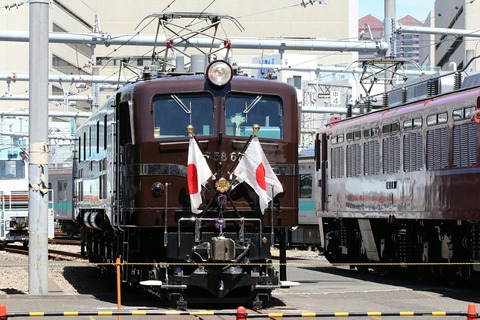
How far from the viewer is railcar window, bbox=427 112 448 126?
20969mm

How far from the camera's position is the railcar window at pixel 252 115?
17.5 metres

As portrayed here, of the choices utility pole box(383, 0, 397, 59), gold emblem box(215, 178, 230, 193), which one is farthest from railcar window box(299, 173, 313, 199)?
gold emblem box(215, 178, 230, 193)

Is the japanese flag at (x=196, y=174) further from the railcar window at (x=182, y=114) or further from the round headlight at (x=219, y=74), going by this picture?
the round headlight at (x=219, y=74)

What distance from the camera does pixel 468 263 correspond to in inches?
787

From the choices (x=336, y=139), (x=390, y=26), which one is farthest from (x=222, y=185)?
(x=390, y=26)

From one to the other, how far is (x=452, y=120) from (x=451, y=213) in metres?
1.60

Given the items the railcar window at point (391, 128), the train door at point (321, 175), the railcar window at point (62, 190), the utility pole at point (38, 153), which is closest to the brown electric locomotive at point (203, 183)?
the utility pole at point (38, 153)

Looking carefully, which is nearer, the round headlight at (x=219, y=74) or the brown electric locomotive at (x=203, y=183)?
the brown electric locomotive at (x=203, y=183)

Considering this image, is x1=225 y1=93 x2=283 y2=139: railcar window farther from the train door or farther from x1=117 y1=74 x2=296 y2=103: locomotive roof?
the train door

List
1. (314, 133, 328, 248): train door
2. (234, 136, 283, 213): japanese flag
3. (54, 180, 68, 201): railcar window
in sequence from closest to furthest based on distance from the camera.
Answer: (234, 136, 283, 213): japanese flag → (314, 133, 328, 248): train door → (54, 180, 68, 201): railcar window

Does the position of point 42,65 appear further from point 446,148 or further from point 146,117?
point 446,148

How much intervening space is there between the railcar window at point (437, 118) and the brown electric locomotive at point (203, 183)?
160 inches

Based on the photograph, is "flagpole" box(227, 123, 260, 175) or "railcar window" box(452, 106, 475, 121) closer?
"flagpole" box(227, 123, 260, 175)

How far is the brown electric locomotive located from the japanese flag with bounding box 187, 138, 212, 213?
8 centimetres
